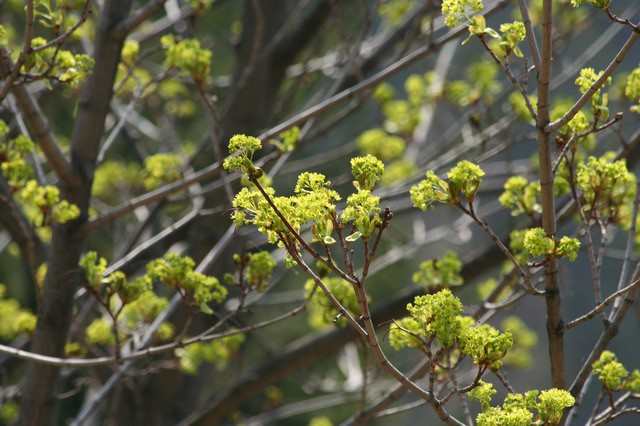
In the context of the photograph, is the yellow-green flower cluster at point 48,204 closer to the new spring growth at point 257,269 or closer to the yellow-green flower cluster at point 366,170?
the new spring growth at point 257,269

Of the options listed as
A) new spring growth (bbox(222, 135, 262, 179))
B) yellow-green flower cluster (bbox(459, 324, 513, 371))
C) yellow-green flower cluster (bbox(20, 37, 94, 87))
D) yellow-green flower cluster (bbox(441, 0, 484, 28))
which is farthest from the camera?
yellow-green flower cluster (bbox(20, 37, 94, 87))

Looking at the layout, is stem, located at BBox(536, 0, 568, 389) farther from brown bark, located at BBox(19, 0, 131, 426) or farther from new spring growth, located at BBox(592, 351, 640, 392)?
brown bark, located at BBox(19, 0, 131, 426)

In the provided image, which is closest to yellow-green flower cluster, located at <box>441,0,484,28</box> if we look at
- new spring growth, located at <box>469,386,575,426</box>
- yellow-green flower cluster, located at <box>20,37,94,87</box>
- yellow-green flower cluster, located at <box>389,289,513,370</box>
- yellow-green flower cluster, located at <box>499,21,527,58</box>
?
yellow-green flower cluster, located at <box>499,21,527,58</box>

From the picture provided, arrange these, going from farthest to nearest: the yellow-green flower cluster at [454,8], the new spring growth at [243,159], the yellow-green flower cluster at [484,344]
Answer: the yellow-green flower cluster at [454,8] < the yellow-green flower cluster at [484,344] < the new spring growth at [243,159]

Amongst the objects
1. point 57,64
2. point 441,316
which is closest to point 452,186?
point 441,316

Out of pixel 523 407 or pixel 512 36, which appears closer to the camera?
pixel 523 407

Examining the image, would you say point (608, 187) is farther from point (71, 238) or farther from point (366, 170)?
point (71, 238)

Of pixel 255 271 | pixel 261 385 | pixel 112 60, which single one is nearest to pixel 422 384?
pixel 261 385

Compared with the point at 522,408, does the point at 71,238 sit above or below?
above

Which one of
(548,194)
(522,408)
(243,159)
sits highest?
(243,159)

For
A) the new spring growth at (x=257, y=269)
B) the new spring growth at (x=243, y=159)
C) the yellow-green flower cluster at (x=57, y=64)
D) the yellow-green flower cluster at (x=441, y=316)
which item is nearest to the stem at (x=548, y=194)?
the yellow-green flower cluster at (x=441, y=316)

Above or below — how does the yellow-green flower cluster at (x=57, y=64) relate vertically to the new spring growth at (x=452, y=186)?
above

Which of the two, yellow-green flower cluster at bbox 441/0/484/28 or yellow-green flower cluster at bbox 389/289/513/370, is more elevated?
yellow-green flower cluster at bbox 441/0/484/28

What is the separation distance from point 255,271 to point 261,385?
1717mm
